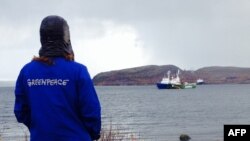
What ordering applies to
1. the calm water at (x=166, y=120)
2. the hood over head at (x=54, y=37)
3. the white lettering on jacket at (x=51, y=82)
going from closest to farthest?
1. the white lettering on jacket at (x=51, y=82)
2. the hood over head at (x=54, y=37)
3. the calm water at (x=166, y=120)

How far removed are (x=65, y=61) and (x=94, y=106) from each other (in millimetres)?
435

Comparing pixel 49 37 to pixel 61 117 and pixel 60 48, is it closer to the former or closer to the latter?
pixel 60 48

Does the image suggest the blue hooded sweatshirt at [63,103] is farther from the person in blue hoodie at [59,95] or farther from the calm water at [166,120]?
the calm water at [166,120]

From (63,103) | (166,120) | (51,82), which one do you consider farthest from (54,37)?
(166,120)

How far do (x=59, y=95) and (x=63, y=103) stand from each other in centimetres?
7

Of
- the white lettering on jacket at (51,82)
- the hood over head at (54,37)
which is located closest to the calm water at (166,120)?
the hood over head at (54,37)

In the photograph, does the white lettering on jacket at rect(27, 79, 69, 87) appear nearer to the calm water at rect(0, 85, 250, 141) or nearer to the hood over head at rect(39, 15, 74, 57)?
the hood over head at rect(39, 15, 74, 57)

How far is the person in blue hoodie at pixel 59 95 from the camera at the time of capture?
464 cm

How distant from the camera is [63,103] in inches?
183

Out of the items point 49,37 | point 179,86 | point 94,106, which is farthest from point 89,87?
point 179,86

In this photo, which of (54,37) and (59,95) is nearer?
(59,95)

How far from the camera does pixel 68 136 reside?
4664 mm

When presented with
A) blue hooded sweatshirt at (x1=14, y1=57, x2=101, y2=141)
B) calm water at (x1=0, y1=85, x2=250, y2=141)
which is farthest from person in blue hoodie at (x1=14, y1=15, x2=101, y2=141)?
calm water at (x1=0, y1=85, x2=250, y2=141)

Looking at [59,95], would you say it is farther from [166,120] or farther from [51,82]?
[166,120]
